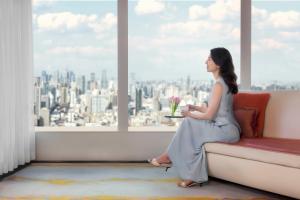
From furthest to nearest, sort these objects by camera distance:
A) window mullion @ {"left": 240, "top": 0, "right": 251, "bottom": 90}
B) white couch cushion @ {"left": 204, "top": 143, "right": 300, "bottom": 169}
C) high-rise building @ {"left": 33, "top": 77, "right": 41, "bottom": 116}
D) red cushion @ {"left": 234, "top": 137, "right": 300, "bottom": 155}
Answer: high-rise building @ {"left": 33, "top": 77, "right": 41, "bottom": 116}
window mullion @ {"left": 240, "top": 0, "right": 251, "bottom": 90}
red cushion @ {"left": 234, "top": 137, "right": 300, "bottom": 155}
white couch cushion @ {"left": 204, "top": 143, "right": 300, "bottom": 169}

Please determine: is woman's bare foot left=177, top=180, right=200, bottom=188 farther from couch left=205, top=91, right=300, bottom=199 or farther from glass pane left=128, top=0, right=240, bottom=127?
glass pane left=128, top=0, right=240, bottom=127

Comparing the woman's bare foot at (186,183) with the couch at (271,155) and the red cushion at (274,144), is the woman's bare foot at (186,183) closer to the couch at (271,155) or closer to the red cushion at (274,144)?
the couch at (271,155)

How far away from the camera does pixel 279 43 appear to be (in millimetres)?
4836

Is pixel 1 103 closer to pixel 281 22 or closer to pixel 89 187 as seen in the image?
pixel 89 187

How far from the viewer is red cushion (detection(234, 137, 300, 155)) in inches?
123

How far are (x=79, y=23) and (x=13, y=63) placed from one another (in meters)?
1.06

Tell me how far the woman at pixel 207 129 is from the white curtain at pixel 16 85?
153 centimetres

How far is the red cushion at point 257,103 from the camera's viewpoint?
396cm

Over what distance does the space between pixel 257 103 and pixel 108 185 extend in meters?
1.65

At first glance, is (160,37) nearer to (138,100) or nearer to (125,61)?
(125,61)

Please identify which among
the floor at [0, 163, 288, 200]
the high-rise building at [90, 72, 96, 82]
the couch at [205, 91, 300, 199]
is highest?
the high-rise building at [90, 72, 96, 82]

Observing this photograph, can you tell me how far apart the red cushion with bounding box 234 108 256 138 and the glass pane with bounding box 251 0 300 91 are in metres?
0.96

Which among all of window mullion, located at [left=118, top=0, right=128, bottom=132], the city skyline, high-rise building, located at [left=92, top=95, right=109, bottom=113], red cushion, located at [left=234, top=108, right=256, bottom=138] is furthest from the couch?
high-rise building, located at [left=92, top=95, right=109, bottom=113]

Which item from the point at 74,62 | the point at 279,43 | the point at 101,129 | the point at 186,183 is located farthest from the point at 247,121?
the point at 74,62
